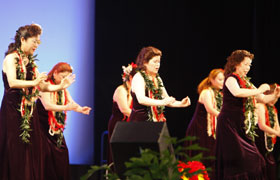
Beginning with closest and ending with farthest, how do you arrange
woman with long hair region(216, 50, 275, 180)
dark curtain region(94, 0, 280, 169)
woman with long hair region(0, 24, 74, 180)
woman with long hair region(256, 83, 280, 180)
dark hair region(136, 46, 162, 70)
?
woman with long hair region(0, 24, 74, 180) < dark hair region(136, 46, 162, 70) < woman with long hair region(216, 50, 275, 180) < woman with long hair region(256, 83, 280, 180) < dark curtain region(94, 0, 280, 169)

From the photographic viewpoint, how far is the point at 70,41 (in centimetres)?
772

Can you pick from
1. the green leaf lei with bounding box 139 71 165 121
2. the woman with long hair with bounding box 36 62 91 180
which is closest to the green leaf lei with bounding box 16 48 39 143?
the woman with long hair with bounding box 36 62 91 180

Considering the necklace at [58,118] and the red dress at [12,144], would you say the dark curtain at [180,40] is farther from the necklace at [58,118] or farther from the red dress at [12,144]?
the red dress at [12,144]

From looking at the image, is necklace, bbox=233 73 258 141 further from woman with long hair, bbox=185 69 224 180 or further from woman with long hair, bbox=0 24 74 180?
woman with long hair, bbox=0 24 74 180

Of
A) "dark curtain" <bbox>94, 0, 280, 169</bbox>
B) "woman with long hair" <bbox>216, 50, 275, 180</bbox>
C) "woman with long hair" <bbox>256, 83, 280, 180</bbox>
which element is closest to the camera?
"woman with long hair" <bbox>216, 50, 275, 180</bbox>

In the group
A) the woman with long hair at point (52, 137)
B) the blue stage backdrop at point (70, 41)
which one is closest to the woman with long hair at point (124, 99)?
the woman with long hair at point (52, 137)

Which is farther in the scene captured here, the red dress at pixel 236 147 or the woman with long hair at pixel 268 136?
the woman with long hair at pixel 268 136

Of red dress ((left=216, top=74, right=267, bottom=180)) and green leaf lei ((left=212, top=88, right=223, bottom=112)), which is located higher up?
green leaf lei ((left=212, top=88, right=223, bottom=112))

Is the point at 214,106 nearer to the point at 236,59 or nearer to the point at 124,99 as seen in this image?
the point at 124,99

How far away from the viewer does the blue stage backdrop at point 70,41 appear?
6.61m

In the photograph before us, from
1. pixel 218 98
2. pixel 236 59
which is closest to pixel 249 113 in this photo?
pixel 236 59

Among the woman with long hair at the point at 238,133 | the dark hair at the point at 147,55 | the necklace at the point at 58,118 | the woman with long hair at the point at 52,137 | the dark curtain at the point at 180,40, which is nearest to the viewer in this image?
the dark hair at the point at 147,55

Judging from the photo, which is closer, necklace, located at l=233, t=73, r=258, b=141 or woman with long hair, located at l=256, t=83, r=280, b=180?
necklace, located at l=233, t=73, r=258, b=141

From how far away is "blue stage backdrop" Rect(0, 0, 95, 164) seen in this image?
6611mm
